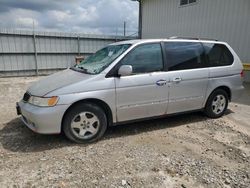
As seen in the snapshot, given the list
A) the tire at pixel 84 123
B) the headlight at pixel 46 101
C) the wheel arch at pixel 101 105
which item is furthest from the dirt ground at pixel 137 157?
the headlight at pixel 46 101

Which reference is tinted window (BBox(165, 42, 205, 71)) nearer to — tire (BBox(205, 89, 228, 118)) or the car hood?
tire (BBox(205, 89, 228, 118))

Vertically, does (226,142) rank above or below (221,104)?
below

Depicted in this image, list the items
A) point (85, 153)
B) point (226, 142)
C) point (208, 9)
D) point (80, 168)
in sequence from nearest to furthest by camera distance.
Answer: point (80, 168), point (85, 153), point (226, 142), point (208, 9)

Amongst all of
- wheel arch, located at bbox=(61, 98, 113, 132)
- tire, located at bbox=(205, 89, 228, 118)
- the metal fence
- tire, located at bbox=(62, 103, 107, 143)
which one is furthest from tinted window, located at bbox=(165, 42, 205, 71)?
the metal fence

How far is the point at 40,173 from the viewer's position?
285cm

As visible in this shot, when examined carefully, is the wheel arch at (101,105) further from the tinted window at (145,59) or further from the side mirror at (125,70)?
the tinted window at (145,59)

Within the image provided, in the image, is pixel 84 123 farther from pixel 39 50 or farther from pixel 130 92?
pixel 39 50

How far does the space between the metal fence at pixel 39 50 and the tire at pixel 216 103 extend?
895 centimetres

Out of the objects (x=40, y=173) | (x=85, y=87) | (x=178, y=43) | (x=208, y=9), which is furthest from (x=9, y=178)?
(x=208, y=9)

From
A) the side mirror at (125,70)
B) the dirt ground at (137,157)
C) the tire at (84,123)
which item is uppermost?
the side mirror at (125,70)

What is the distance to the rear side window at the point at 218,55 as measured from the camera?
4.68 meters

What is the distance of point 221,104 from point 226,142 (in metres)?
1.39

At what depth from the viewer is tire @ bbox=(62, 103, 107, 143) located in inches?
138

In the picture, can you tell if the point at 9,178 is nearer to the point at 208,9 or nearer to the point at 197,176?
the point at 197,176
